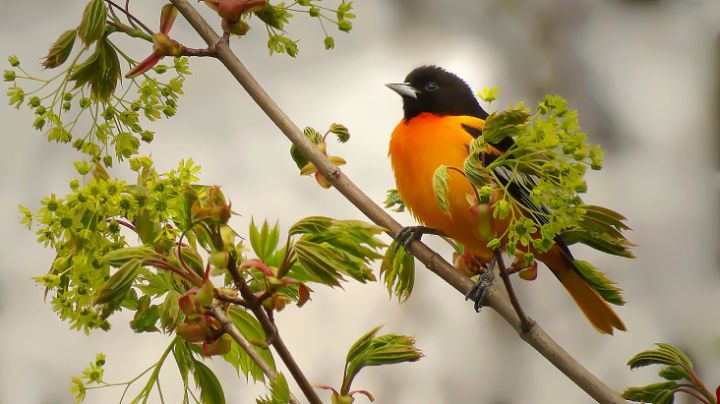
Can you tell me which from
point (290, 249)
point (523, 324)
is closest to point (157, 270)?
point (290, 249)

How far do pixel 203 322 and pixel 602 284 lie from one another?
56 centimetres

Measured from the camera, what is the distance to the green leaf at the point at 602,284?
117 cm

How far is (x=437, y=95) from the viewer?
2105mm

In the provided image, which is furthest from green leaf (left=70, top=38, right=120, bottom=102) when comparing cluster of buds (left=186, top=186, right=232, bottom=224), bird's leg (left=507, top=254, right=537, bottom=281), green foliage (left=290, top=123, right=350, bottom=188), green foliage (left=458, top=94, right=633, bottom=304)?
bird's leg (left=507, top=254, right=537, bottom=281)

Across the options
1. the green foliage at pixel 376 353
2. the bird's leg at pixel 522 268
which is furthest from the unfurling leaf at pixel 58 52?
the bird's leg at pixel 522 268

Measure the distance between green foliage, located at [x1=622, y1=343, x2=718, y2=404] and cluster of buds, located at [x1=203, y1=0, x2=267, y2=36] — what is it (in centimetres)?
65

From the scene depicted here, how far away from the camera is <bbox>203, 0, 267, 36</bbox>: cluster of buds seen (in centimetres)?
108

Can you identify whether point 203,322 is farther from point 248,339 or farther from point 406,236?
point 406,236

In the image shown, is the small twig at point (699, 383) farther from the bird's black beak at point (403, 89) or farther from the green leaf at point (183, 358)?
the bird's black beak at point (403, 89)

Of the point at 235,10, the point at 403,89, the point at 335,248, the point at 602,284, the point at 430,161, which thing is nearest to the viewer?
the point at 335,248

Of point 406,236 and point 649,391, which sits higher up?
point 406,236

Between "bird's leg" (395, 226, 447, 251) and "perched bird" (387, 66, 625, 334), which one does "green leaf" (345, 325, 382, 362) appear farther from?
"perched bird" (387, 66, 625, 334)

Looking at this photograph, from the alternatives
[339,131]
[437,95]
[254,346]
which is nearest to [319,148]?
[339,131]

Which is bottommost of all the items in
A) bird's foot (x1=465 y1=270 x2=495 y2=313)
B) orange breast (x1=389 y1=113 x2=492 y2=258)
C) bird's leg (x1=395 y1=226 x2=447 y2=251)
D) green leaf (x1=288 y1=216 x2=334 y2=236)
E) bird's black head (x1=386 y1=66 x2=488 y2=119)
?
green leaf (x1=288 y1=216 x2=334 y2=236)
